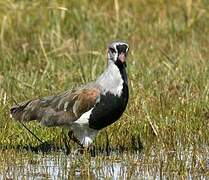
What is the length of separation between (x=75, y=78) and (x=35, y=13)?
99.6 inches

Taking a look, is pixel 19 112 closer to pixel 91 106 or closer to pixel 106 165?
pixel 91 106

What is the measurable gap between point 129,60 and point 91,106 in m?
3.48

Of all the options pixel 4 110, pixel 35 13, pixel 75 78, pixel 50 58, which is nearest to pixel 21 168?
pixel 4 110

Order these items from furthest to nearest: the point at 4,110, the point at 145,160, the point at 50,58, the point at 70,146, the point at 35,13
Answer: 1. the point at 35,13
2. the point at 50,58
3. the point at 4,110
4. the point at 70,146
5. the point at 145,160

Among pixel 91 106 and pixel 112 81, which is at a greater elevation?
pixel 112 81

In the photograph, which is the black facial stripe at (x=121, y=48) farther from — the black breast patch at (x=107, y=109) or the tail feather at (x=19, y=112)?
the tail feather at (x=19, y=112)

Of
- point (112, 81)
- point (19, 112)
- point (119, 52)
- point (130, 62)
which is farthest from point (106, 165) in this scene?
point (130, 62)

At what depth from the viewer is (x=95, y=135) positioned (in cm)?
794

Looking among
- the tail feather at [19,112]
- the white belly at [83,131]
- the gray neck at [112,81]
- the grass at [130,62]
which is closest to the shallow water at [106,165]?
the grass at [130,62]

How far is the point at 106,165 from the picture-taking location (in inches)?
290

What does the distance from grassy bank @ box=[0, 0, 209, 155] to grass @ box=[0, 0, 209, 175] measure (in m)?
0.01

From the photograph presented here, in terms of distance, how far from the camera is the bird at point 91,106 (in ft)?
25.1

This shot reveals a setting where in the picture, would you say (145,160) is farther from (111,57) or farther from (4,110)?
(4,110)

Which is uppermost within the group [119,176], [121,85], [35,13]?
[35,13]
